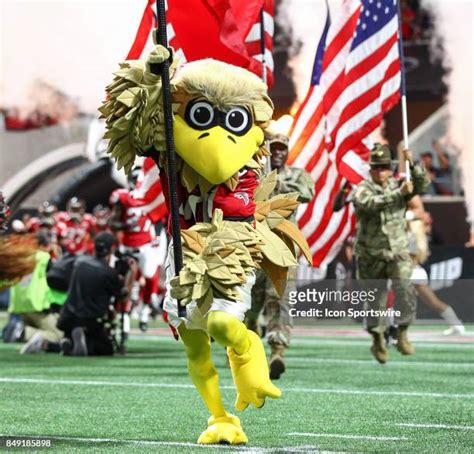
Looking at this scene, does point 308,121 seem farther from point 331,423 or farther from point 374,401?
point 331,423

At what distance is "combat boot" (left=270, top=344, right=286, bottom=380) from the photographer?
11078 mm

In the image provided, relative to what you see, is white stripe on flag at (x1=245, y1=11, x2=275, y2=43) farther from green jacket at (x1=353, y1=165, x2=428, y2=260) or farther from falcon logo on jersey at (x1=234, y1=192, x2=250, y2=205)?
falcon logo on jersey at (x1=234, y1=192, x2=250, y2=205)

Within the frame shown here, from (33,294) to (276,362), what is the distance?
18.7 feet

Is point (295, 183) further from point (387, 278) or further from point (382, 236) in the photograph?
point (387, 278)

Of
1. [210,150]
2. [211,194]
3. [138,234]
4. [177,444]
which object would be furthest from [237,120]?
[138,234]

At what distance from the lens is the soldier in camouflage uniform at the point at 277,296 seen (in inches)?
439

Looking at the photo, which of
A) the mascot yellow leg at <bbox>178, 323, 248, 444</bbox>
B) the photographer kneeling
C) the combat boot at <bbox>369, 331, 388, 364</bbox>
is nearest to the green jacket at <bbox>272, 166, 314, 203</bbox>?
the combat boot at <bbox>369, 331, 388, 364</bbox>

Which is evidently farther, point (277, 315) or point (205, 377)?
point (277, 315)

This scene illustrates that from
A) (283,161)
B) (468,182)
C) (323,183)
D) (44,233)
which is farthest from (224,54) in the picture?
(468,182)

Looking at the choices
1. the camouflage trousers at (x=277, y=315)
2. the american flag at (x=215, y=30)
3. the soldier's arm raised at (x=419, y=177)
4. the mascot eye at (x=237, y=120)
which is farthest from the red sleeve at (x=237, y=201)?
the soldier's arm raised at (x=419, y=177)

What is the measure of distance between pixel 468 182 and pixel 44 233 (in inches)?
483

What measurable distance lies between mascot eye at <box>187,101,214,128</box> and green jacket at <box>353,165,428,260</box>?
233 inches

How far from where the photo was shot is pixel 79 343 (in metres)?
14.4

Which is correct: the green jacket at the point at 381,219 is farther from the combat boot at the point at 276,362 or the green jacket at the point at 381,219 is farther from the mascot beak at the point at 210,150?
the mascot beak at the point at 210,150
